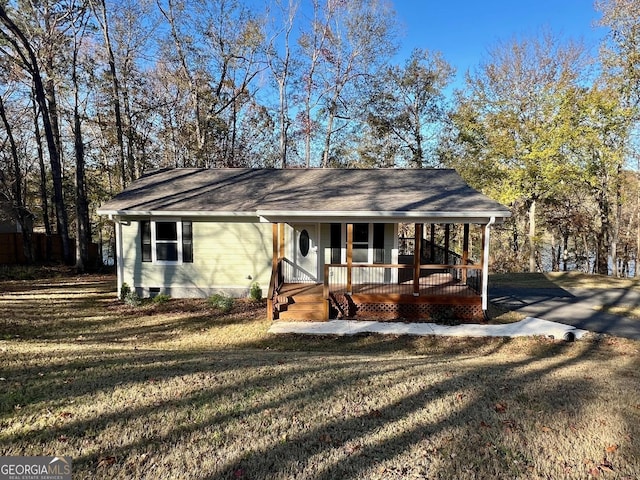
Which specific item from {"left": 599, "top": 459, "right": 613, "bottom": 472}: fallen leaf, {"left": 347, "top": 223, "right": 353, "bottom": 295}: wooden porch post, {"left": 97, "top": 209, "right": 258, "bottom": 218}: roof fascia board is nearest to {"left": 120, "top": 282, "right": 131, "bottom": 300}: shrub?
{"left": 97, "top": 209, "right": 258, "bottom": 218}: roof fascia board

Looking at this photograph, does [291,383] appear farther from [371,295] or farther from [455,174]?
[455,174]

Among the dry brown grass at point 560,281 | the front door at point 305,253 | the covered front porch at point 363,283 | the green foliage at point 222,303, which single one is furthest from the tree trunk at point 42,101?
the dry brown grass at point 560,281

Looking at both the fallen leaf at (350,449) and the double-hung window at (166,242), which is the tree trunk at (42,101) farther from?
the fallen leaf at (350,449)

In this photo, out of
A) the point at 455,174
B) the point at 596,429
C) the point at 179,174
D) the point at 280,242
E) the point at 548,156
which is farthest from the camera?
the point at 548,156

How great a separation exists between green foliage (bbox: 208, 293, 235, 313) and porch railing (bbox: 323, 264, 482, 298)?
284 cm

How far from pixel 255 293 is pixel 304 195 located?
10.9 feet

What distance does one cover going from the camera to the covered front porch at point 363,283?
889cm

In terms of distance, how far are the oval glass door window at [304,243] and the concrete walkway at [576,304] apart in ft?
20.2

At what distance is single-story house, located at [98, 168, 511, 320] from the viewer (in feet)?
29.8

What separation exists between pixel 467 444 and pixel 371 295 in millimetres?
6107

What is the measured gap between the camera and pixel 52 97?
15.8 m

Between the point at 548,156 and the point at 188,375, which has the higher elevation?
the point at 548,156

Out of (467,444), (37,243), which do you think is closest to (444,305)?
(467,444)

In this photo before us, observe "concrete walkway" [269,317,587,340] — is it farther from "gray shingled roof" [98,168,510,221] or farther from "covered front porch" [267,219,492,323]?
"gray shingled roof" [98,168,510,221]
